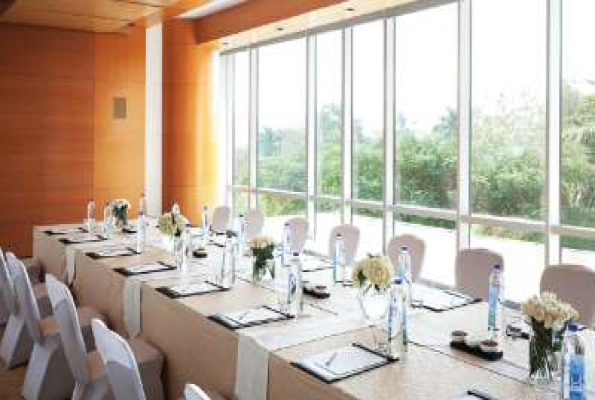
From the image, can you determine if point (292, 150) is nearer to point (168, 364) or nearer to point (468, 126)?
point (468, 126)

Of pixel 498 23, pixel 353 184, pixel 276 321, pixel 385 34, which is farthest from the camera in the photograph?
pixel 353 184

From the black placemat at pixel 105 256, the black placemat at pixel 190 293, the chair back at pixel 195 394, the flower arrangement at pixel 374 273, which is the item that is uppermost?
the flower arrangement at pixel 374 273

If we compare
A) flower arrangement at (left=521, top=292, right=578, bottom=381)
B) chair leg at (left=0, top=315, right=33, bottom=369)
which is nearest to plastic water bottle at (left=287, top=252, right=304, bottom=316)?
flower arrangement at (left=521, top=292, right=578, bottom=381)

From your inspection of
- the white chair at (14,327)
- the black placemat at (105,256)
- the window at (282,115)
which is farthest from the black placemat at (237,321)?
the window at (282,115)

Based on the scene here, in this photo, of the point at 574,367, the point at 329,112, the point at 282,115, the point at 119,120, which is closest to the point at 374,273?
the point at 574,367

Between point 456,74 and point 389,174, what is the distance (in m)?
1.35

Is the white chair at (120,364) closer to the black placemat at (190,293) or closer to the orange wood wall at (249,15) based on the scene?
the black placemat at (190,293)

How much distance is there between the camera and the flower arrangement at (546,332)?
218cm

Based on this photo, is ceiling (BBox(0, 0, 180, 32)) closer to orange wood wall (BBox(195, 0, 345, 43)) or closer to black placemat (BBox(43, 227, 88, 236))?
orange wood wall (BBox(195, 0, 345, 43))

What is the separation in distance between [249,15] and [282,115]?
148cm

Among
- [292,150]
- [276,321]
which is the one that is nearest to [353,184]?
[292,150]

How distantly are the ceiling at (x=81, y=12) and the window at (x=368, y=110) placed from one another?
7.23 ft

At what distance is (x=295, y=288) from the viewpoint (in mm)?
3105

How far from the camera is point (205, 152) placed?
9.17 metres
